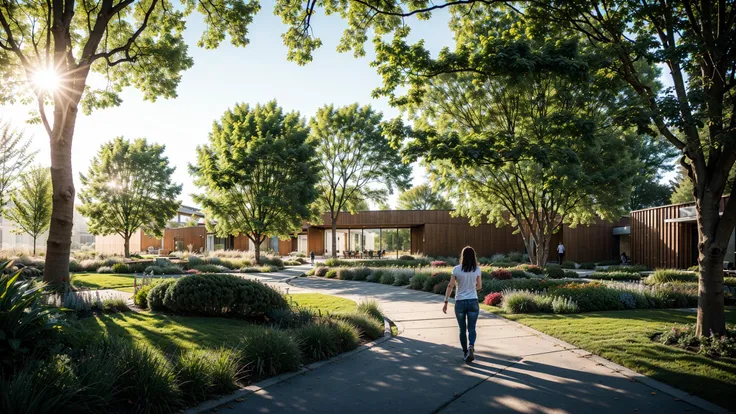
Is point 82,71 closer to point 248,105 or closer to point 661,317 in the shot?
point 661,317

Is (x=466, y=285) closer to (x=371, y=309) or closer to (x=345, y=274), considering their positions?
(x=371, y=309)

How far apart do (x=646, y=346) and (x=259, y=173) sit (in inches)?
908

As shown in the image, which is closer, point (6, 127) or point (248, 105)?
point (6, 127)

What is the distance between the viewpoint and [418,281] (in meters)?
15.7

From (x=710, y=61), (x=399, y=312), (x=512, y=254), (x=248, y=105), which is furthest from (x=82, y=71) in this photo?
(x=512, y=254)

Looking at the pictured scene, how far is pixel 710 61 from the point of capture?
Result: 7.36 metres

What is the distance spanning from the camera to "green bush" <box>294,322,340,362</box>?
6297mm

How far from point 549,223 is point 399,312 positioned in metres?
13.1

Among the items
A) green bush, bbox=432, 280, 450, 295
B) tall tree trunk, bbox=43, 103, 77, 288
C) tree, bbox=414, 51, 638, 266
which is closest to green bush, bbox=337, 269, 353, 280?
tree, bbox=414, 51, 638, 266

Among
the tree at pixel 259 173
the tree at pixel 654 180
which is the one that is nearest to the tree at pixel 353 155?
the tree at pixel 259 173

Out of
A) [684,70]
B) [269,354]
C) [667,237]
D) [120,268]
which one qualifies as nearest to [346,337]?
[269,354]

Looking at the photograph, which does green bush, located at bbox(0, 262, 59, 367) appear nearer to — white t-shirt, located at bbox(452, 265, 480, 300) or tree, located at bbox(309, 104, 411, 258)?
white t-shirt, located at bbox(452, 265, 480, 300)

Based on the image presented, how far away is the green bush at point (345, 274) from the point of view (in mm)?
20844

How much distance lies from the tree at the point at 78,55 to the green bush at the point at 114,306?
1.98m
